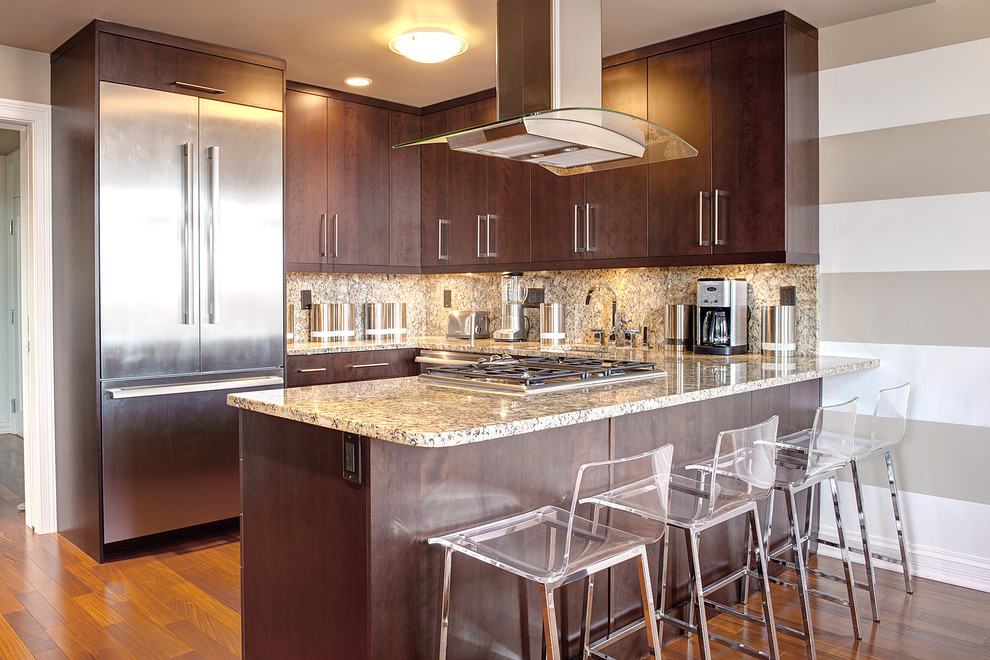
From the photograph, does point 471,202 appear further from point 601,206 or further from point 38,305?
point 38,305

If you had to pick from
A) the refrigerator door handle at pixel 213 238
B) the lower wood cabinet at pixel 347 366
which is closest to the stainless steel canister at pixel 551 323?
the lower wood cabinet at pixel 347 366

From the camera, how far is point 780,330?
3.68 metres

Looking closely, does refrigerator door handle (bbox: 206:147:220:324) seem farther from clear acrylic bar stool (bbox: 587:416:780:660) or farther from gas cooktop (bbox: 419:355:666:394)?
clear acrylic bar stool (bbox: 587:416:780:660)

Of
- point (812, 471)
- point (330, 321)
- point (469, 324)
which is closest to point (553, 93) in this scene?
point (812, 471)

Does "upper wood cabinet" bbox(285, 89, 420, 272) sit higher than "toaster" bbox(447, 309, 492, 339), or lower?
higher

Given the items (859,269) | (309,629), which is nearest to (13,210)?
(309,629)

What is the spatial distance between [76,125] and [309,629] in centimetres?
287

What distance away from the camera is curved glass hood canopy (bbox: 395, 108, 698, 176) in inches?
96.0

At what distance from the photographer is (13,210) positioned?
6.36 m

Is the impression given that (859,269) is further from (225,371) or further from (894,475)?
(225,371)

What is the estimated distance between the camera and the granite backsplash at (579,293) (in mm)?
3830

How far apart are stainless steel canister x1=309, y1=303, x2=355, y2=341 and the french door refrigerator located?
88 centimetres

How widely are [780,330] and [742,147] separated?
908mm

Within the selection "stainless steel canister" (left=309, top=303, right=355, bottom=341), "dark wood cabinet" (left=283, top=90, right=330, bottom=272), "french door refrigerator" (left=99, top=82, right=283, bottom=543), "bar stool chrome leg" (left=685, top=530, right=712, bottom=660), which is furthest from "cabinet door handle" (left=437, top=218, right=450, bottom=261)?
"bar stool chrome leg" (left=685, top=530, right=712, bottom=660)
